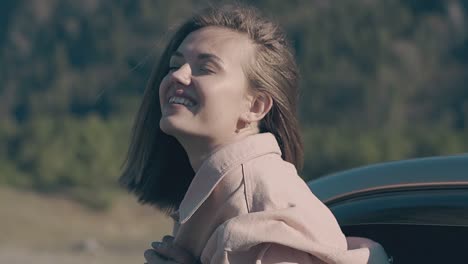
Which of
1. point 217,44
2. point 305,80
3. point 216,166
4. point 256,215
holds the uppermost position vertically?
point 305,80

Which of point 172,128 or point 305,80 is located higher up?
point 305,80

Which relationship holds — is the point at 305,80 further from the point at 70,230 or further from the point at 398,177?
the point at 398,177

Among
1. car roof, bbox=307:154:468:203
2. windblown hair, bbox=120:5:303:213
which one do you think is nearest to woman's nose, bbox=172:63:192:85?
windblown hair, bbox=120:5:303:213

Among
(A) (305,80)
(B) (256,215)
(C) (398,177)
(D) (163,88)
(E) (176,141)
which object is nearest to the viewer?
(B) (256,215)

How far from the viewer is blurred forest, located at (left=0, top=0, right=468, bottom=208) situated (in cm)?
2575

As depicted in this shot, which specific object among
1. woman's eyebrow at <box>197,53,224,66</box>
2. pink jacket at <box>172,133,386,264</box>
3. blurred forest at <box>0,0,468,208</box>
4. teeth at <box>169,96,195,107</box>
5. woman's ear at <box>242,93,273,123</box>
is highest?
blurred forest at <box>0,0,468,208</box>

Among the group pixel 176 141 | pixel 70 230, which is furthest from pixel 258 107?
pixel 70 230

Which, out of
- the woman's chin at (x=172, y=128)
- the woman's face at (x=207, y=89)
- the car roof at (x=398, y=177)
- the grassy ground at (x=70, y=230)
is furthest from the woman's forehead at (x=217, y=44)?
the grassy ground at (x=70, y=230)

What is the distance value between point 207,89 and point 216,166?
0.45ft

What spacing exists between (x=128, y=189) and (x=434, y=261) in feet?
2.00

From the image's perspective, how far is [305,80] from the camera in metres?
32.5

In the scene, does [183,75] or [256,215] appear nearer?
[256,215]

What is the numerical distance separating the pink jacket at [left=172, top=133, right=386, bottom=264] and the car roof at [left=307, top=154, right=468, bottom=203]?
0.98ft

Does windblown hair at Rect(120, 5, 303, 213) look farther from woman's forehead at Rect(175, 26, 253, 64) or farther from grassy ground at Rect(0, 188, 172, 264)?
grassy ground at Rect(0, 188, 172, 264)
